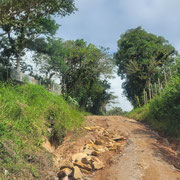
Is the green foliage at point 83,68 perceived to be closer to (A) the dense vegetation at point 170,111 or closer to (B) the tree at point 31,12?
(B) the tree at point 31,12

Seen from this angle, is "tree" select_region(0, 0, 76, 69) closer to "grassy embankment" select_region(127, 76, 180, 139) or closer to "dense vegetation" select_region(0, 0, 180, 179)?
"dense vegetation" select_region(0, 0, 180, 179)

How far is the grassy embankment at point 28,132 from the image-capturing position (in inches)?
147

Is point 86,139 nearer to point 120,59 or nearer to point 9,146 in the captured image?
point 9,146

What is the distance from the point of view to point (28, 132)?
4.98 metres

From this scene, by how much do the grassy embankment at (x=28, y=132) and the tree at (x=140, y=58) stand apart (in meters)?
13.7

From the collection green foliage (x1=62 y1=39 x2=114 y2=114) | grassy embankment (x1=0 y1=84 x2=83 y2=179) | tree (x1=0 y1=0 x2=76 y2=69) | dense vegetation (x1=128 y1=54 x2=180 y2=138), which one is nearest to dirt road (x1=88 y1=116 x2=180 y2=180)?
grassy embankment (x1=0 y1=84 x2=83 y2=179)

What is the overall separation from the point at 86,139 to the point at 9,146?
2.92 m

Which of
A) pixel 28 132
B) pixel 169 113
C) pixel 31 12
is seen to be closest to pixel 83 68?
pixel 31 12

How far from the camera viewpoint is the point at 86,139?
6.38 metres

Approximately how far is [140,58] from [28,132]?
20.1 meters

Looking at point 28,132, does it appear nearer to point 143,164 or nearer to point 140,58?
point 143,164

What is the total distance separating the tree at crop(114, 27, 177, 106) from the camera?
20266mm

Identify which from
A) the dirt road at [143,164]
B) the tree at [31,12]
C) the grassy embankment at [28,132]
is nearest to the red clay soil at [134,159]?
the dirt road at [143,164]

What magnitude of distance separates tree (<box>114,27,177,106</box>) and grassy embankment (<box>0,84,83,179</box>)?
13711 mm
